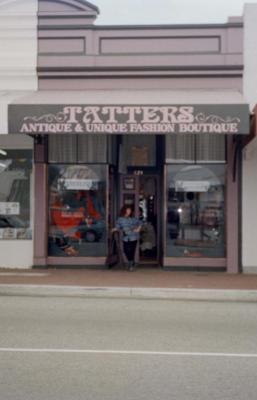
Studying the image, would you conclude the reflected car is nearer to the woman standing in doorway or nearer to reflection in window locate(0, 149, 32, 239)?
reflection in window locate(0, 149, 32, 239)

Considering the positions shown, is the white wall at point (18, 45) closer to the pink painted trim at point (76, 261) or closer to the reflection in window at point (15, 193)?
the reflection in window at point (15, 193)

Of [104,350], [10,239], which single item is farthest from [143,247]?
[104,350]

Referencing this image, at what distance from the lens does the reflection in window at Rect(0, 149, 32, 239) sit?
53.0ft

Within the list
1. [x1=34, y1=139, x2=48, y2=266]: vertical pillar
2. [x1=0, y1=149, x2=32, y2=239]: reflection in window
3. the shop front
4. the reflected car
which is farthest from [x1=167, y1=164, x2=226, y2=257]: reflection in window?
the reflected car

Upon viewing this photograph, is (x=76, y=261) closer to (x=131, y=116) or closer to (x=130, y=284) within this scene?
(x=130, y=284)

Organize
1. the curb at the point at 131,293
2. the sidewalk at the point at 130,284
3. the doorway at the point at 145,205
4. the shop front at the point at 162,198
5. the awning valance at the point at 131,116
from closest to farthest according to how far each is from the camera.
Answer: the curb at the point at 131,293 → the sidewalk at the point at 130,284 → the awning valance at the point at 131,116 → the shop front at the point at 162,198 → the doorway at the point at 145,205

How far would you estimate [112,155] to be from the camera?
1634 cm

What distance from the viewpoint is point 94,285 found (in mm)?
13297

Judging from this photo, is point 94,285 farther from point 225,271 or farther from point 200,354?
point 200,354

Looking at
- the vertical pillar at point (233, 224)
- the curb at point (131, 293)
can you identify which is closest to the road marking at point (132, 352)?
the curb at point (131, 293)

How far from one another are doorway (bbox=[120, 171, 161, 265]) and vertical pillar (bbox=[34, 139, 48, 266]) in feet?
7.45

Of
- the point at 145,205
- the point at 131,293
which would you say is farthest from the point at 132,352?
the point at 145,205

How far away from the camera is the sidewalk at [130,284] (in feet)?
41.5

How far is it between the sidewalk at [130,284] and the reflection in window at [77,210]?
0.64m
